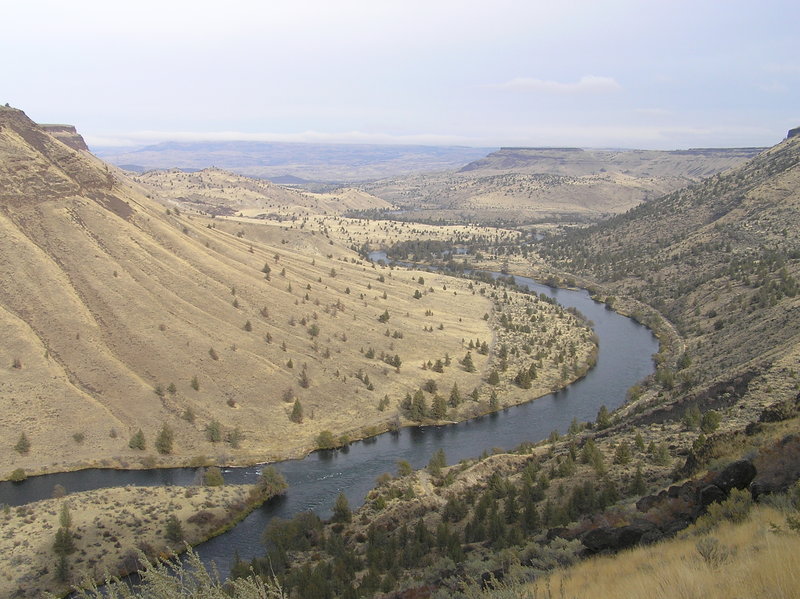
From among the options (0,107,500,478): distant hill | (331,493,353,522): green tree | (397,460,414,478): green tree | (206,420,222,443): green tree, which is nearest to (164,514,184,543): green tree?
(331,493,353,522): green tree

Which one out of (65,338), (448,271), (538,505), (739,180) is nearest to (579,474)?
(538,505)

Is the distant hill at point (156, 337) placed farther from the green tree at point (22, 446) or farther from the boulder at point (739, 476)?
the boulder at point (739, 476)

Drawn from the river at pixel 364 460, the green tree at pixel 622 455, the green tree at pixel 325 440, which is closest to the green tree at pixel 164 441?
the river at pixel 364 460

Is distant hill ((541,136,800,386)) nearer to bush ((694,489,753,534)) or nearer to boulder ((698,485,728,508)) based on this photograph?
boulder ((698,485,728,508))

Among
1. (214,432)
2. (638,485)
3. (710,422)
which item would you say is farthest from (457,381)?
(638,485)

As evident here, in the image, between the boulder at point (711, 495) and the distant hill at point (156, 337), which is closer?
the boulder at point (711, 495)

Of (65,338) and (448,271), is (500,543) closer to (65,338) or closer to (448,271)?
(65,338)

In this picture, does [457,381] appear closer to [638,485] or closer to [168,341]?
[168,341]
